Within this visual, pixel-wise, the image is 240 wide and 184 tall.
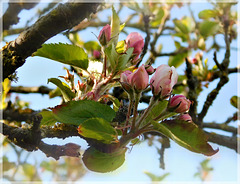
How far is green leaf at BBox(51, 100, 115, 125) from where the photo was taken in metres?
0.92

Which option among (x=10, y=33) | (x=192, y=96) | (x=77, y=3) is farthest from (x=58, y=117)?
(x=10, y=33)

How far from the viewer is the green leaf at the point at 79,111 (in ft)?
3.00

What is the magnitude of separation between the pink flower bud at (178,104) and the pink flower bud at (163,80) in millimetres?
28

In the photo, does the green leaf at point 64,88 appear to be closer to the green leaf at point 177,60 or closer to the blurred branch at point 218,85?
the blurred branch at point 218,85

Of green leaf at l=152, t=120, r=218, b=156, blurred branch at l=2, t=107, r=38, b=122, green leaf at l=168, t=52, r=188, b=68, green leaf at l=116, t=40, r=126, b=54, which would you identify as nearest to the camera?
green leaf at l=152, t=120, r=218, b=156

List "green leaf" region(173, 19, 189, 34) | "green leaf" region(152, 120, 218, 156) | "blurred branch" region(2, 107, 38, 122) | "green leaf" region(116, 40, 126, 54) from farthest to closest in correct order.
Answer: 1. "green leaf" region(173, 19, 189, 34)
2. "blurred branch" region(2, 107, 38, 122)
3. "green leaf" region(116, 40, 126, 54)
4. "green leaf" region(152, 120, 218, 156)

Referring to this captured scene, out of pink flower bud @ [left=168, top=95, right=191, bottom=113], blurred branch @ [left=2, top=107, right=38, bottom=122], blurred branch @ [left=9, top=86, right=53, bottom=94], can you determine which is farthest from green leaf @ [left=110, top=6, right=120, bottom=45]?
blurred branch @ [left=9, top=86, right=53, bottom=94]

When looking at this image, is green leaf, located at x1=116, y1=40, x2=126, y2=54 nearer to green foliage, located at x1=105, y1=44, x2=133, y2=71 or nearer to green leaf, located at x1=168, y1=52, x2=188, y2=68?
green foliage, located at x1=105, y1=44, x2=133, y2=71

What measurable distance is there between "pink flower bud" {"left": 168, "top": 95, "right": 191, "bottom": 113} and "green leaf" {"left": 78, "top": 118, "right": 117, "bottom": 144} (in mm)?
209

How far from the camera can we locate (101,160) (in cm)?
98

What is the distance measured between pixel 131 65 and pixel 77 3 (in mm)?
312

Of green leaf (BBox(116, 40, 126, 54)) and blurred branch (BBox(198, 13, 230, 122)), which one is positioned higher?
green leaf (BBox(116, 40, 126, 54))

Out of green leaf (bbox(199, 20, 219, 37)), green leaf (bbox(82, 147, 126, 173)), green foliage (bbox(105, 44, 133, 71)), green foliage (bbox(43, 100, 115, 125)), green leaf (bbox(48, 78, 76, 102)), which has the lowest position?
green leaf (bbox(82, 147, 126, 173))

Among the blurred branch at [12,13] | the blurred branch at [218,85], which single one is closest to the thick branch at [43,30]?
the blurred branch at [12,13]
